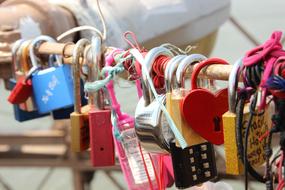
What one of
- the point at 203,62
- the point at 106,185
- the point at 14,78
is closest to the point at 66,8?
the point at 14,78

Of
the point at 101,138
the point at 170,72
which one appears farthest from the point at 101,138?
the point at 170,72

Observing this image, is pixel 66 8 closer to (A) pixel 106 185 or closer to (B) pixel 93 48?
(B) pixel 93 48

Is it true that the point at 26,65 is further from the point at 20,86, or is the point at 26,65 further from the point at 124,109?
the point at 124,109

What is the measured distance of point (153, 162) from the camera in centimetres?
53

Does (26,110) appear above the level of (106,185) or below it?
above

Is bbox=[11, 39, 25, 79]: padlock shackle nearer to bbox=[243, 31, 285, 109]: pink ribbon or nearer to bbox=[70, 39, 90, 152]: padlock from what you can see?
bbox=[70, 39, 90, 152]: padlock

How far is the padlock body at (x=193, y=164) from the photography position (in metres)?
0.45

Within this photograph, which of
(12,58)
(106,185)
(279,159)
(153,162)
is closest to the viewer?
(279,159)

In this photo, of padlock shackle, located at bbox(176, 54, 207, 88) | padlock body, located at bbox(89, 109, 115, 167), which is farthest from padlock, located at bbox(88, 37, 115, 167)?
padlock shackle, located at bbox(176, 54, 207, 88)

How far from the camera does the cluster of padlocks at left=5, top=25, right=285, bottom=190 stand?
0.40 metres

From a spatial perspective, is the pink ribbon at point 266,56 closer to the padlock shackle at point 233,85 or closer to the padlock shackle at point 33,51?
the padlock shackle at point 233,85

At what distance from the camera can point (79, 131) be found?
1.91 feet

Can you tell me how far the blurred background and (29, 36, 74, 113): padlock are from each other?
394mm

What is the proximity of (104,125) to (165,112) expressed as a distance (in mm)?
112
